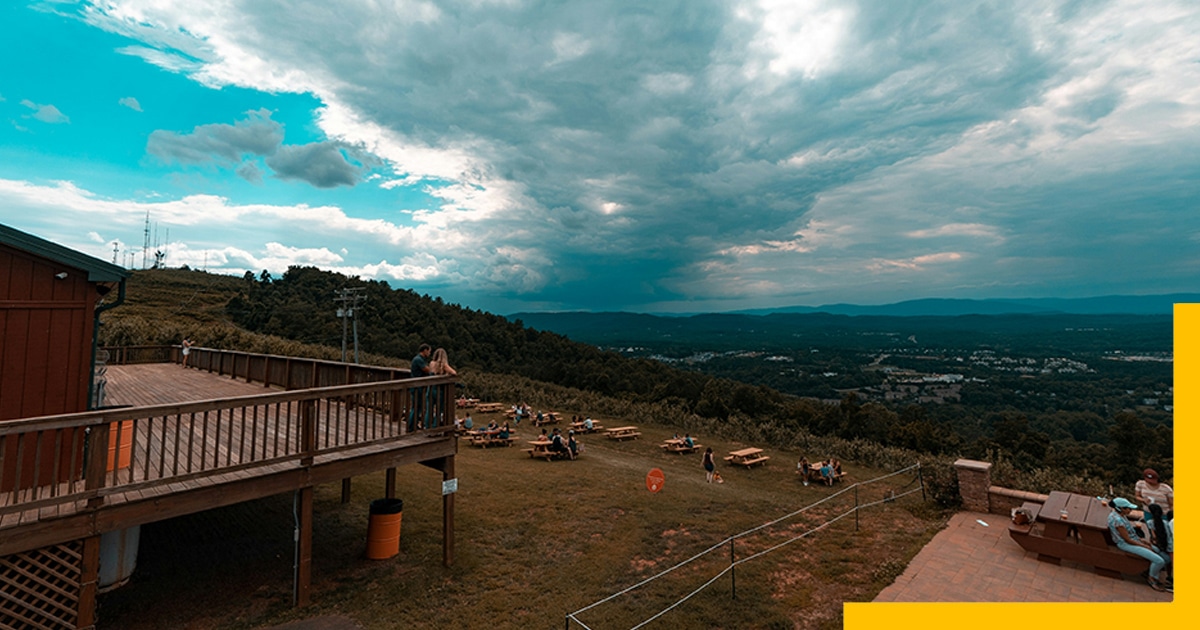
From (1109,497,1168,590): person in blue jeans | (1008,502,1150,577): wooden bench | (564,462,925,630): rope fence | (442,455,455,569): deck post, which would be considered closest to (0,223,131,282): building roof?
(442,455,455,569): deck post

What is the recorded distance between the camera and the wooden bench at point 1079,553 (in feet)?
24.1

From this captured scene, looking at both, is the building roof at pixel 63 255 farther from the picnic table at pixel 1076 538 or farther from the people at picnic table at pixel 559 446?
the picnic table at pixel 1076 538

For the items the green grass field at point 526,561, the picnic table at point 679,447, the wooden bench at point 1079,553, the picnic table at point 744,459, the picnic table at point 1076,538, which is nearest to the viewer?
the green grass field at point 526,561

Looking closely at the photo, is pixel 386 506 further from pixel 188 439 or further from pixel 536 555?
pixel 188 439

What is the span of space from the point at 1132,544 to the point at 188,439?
1373 cm

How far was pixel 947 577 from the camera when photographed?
302 inches

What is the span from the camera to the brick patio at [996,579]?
23.0ft

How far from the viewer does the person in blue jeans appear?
710 cm

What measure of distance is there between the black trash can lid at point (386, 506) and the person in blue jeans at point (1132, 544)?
1101cm

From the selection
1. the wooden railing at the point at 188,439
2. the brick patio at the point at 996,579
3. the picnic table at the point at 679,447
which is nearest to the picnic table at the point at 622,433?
the picnic table at the point at 679,447

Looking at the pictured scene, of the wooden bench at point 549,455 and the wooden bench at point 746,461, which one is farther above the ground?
the wooden bench at point 549,455

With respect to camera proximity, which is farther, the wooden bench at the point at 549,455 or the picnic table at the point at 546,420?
the picnic table at the point at 546,420

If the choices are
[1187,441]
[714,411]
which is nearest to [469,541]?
[1187,441]

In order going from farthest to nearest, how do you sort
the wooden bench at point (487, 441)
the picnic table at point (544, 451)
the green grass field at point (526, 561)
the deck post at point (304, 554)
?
the wooden bench at point (487, 441) → the picnic table at point (544, 451) → the deck post at point (304, 554) → the green grass field at point (526, 561)
